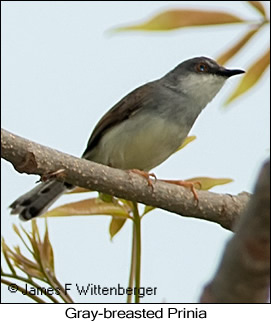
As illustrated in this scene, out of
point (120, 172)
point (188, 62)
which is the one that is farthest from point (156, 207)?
point (188, 62)

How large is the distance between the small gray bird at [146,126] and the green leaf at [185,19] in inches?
115

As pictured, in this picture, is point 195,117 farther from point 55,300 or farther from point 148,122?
point 55,300

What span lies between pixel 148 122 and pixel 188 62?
905 millimetres

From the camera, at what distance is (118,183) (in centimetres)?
264

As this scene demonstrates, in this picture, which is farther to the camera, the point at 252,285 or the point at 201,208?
the point at 201,208

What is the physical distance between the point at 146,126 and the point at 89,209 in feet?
6.03

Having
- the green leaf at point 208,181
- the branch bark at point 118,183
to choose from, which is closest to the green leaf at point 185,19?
the branch bark at point 118,183

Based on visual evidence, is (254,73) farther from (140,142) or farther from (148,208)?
(140,142)

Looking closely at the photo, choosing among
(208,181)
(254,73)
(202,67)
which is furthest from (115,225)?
(202,67)

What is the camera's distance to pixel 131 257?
7.34 ft

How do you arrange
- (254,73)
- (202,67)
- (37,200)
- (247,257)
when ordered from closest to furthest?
(247,257) → (254,73) → (37,200) → (202,67)

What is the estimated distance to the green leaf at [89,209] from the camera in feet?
8.55

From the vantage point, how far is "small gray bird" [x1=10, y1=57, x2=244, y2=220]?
14.1 ft

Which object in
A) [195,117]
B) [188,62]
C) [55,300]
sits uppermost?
[188,62]
